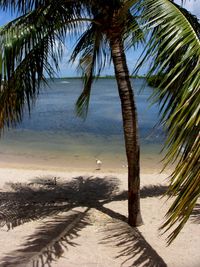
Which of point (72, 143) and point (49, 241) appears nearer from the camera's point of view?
point (49, 241)

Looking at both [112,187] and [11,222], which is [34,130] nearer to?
[112,187]

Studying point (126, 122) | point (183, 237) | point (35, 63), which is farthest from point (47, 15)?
point (183, 237)

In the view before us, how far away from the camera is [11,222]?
610cm

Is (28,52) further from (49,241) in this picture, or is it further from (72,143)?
(72,143)

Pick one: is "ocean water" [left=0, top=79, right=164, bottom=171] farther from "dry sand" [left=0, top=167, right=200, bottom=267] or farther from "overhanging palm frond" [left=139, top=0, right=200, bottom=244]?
"overhanging palm frond" [left=139, top=0, right=200, bottom=244]

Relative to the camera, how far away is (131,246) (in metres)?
5.23

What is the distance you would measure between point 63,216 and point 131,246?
1.36 m

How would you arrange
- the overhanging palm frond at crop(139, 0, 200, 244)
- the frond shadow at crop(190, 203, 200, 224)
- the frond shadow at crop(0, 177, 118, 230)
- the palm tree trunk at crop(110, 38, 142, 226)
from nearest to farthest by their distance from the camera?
the overhanging palm frond at crop(139, 0, 200, 244)
the palm tree trunk at crop(110, 38, 142, 226)
the frond shadow at crop(190, 203, 200, 224)
the frond shadow at crop(0, 177, 118, 230)

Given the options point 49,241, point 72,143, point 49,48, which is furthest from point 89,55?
point 72,143

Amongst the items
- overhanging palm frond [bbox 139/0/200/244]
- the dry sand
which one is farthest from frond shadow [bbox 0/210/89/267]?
overhanging palm frond [bbox 139/0/200/244]

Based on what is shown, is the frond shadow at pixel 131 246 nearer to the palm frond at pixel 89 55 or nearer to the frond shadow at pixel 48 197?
the frond shadow at pixel 48 197

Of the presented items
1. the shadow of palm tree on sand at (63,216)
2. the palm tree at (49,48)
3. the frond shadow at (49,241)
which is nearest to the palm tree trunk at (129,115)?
the palm tree at (49,48)

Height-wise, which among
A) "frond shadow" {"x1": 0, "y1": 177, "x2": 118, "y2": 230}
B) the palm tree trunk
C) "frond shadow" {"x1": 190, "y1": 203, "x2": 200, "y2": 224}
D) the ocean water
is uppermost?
the palm tree trunk

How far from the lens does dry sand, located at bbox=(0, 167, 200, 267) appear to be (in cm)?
484
